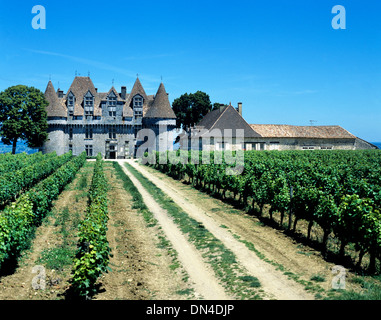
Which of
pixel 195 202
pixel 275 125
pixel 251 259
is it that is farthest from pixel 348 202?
pixel 275 125

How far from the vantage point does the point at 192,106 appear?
264ft

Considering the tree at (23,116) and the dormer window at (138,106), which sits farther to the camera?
the dormer window at (138,106)

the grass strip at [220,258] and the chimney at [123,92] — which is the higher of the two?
the chimney at [123,92]

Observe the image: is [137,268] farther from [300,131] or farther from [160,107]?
[300,131]

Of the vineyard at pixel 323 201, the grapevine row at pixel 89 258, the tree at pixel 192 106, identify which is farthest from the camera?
the tree at pixel 192 106

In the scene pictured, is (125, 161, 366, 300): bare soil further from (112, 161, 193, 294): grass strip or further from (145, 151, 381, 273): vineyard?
(112, 161, 193, 294): grass strip

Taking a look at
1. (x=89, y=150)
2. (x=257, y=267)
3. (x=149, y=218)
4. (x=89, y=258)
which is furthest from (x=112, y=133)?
(x=89, y=258)

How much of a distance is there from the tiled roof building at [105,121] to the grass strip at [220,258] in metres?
39.1

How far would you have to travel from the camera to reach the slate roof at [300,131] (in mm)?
60531

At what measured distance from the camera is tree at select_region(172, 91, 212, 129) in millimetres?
79688

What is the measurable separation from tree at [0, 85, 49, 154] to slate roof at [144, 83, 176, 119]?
17.3 metres

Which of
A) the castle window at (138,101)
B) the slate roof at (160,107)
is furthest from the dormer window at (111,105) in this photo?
the slate roof at (160,107)

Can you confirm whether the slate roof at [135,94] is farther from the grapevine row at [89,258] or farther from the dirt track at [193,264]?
the grapevine row at [89,258]

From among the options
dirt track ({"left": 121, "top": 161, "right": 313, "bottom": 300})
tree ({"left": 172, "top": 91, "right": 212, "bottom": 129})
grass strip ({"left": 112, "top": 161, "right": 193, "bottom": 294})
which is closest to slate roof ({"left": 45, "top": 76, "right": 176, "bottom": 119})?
tree ({"left": 172, "top": 91, "right": 212, "bottom": 129})
